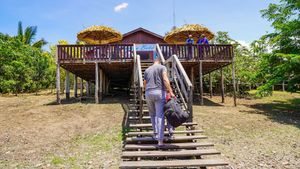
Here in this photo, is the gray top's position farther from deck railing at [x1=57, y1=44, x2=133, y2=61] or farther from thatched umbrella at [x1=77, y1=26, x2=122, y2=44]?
thatched umbrella at [x1=77, y1=26, x2=122, y2=44]

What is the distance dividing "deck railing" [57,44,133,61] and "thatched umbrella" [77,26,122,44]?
2.55m

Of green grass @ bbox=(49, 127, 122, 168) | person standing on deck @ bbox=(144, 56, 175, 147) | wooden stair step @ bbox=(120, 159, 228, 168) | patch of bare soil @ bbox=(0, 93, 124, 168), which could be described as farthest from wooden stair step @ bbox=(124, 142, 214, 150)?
green grass @ bbox=(49, 127, 122, 168)

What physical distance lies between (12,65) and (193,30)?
1680 cm

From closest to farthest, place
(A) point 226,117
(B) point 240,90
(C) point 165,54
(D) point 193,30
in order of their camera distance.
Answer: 1. (A) point 226,117
2. (C) point 165,54
3. (D) point 193,30
4. (B) point 240,90

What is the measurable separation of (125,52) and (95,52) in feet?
5.19

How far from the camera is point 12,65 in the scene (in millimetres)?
22875

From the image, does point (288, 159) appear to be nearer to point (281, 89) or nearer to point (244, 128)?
point (244, 128)

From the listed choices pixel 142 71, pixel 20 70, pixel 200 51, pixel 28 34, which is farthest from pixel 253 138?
pixel 28 34

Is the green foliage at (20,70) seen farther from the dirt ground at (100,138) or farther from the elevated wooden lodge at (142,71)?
the dirt ground at (100,138)

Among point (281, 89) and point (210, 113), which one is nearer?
point (210, 113)

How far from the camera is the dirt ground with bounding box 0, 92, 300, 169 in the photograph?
582cm

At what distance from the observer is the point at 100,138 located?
24.7 ft

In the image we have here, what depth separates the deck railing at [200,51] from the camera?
13543 mm

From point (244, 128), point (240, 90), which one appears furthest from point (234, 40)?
point (244, 128)
